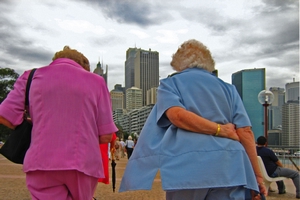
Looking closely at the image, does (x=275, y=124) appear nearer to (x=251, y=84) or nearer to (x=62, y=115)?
(x=251, y=84)

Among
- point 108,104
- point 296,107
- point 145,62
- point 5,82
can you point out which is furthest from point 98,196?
point 145,62

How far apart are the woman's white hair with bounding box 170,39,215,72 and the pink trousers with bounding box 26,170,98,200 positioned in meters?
1.03

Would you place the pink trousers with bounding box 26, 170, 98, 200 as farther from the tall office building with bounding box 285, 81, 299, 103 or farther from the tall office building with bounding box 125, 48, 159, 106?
the tall office building with bounding box 125, 48, 159, 106

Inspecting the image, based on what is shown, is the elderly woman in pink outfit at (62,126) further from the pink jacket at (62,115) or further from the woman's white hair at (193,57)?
the woman's white hair at (193,57)

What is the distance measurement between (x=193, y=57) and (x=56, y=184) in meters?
1.25

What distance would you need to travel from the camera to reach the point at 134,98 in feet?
634

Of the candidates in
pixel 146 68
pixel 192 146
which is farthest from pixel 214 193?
pixel 146 68

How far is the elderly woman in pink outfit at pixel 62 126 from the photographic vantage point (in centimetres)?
214

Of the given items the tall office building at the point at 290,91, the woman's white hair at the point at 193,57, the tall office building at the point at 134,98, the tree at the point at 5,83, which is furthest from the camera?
the tall office building at the point at 134,98

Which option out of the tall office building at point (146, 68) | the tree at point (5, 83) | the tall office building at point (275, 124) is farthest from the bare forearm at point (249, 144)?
the tall office building at point (146, 68)

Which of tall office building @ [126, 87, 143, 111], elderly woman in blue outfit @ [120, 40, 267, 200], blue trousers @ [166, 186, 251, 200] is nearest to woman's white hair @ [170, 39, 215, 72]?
elderly woman in blue outfit @ [120, 40, 267, 200]

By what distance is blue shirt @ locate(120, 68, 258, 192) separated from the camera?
2025 millimetres

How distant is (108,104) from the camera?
2.47m

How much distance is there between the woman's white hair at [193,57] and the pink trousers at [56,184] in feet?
3.37
